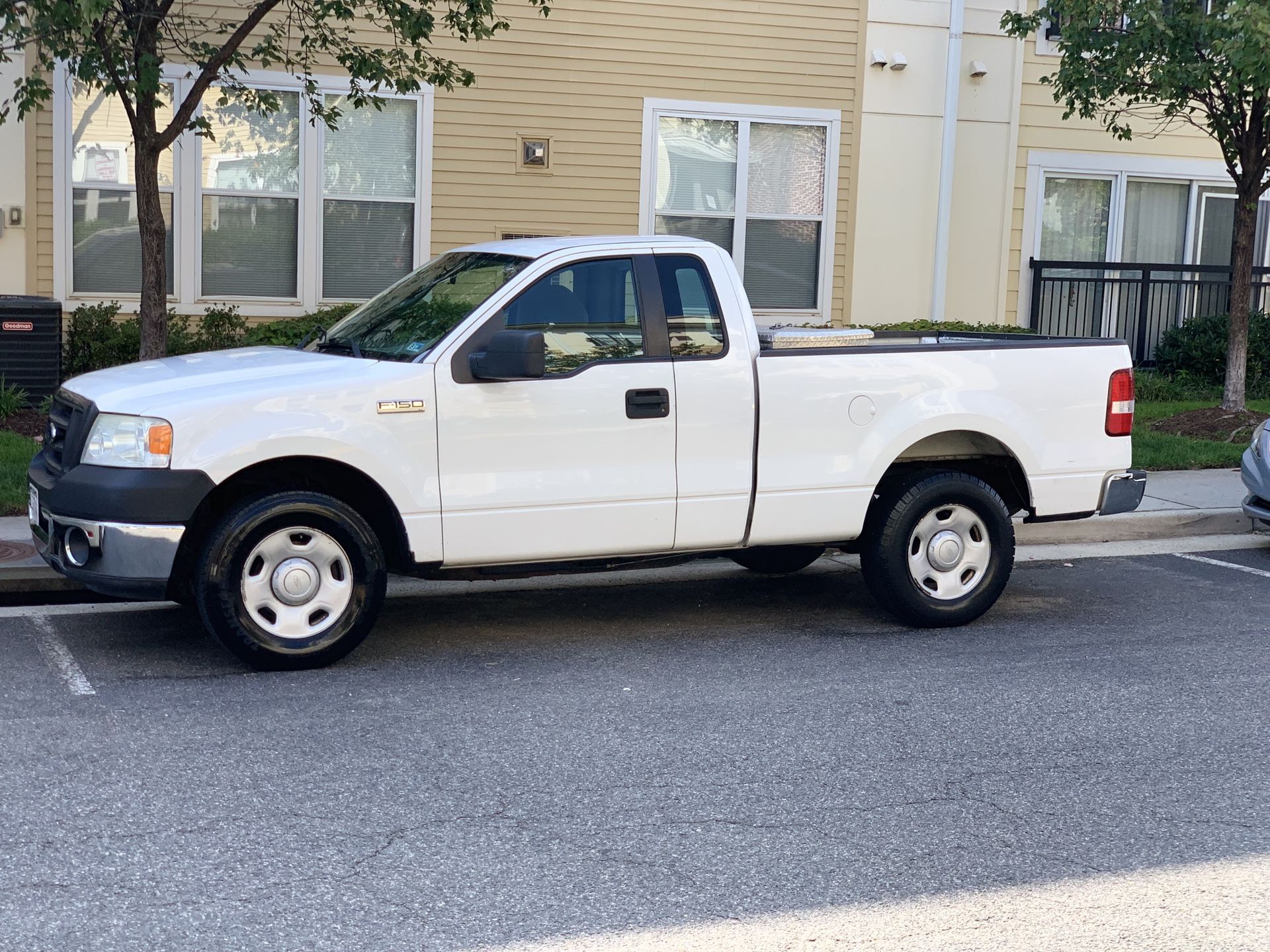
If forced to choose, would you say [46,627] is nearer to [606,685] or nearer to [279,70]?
[606,685]

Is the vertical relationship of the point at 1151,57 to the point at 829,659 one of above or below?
above

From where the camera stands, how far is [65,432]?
6605mm

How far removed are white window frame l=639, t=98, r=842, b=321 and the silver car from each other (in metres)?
6.38

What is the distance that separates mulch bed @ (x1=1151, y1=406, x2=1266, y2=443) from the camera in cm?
1359

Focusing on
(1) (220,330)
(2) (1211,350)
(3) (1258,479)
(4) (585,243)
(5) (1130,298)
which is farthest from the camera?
(5) (1130,298)

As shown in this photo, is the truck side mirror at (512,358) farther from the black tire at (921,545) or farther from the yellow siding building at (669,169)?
the yellow siding building at (669,169)

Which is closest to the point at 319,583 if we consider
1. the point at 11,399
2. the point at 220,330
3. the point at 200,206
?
the point at 11,399

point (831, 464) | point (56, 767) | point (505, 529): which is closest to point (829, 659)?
point (831, 464)

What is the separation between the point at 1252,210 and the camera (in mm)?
13938

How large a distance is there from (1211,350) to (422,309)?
473 inches

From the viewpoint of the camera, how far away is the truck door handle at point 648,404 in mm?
6809

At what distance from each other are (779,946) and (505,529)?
3066 mm

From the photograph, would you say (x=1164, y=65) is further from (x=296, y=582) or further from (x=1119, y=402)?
(x=296, y=582)

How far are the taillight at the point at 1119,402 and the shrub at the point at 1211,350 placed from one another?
953 centimetres
